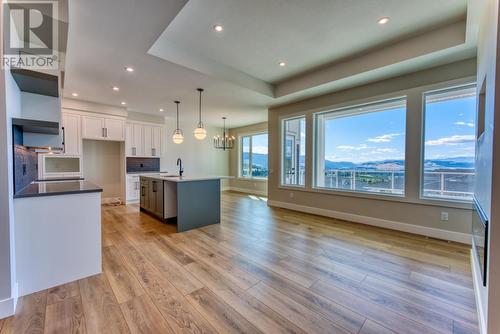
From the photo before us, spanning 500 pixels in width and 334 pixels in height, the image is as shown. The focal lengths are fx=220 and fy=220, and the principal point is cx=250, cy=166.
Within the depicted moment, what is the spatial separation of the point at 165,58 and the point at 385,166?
4.28 meters

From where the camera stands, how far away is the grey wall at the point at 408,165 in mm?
3314

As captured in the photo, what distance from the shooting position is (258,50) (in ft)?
11.4

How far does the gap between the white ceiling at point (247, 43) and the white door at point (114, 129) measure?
1.21 metres

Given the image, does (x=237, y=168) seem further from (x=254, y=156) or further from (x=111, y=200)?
(x=111, y=200)

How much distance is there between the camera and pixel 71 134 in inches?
209

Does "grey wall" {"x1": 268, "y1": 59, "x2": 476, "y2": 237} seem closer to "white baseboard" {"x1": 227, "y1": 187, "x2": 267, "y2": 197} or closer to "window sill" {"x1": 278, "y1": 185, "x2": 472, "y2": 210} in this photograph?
"window sill" {"x1": 278, "y1": 185, "x2": 472, "y2": 210}

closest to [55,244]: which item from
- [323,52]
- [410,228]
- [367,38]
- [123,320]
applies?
[123,320]

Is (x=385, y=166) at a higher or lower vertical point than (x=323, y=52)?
lower

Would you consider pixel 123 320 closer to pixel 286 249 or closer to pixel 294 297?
pixel 294 297

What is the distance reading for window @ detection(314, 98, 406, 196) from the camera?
405 cm

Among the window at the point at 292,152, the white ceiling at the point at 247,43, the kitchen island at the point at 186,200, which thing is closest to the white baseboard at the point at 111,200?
the kitchen island at the point at 186,200

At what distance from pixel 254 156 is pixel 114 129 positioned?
4749 mm

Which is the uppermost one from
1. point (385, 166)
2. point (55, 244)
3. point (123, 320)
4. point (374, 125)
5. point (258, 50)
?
point (258, 50)

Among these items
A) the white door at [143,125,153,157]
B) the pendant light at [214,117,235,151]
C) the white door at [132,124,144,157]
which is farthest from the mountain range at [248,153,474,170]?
the white door at [132,124,144,157]
